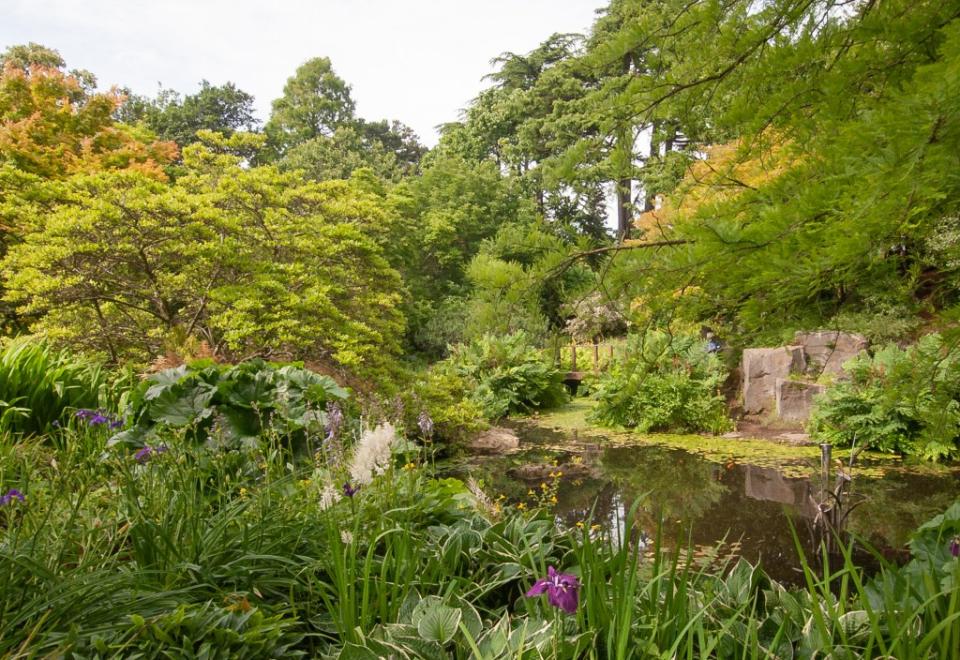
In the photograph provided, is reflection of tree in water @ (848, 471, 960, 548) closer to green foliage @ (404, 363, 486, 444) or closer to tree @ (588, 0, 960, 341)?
tree @ (588, 0, 960, 341)

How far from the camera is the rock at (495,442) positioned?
6.92 m

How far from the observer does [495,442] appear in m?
7.21

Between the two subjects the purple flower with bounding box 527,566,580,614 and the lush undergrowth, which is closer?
the purple flower with bounding box 527,566,580,614

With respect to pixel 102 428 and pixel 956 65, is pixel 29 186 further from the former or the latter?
pixel 956 65

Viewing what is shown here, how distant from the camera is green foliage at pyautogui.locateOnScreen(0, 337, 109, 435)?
3482 mm

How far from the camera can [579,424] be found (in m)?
8.55

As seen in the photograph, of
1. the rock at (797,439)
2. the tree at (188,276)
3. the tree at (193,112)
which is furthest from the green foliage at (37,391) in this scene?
the tree at (193,112)

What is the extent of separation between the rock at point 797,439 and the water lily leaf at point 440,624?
6445mm

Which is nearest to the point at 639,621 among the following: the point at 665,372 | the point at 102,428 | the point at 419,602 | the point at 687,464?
the point at 419,602

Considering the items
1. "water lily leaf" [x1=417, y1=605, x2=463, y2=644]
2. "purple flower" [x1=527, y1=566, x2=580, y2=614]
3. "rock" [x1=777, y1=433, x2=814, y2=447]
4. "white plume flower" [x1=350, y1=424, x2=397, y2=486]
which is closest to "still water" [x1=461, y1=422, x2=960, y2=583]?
"rock" [x1=777, y1=433, x2=814, y2=447]

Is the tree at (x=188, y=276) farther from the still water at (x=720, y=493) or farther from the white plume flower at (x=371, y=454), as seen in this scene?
the white plume flower at (x=371, y=454)

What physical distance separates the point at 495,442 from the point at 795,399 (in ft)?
11.9

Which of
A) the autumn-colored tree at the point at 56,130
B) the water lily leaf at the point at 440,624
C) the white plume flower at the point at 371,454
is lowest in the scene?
Answer: the water lily leaf at the point at 440,624

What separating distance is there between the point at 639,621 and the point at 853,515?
152 inches
